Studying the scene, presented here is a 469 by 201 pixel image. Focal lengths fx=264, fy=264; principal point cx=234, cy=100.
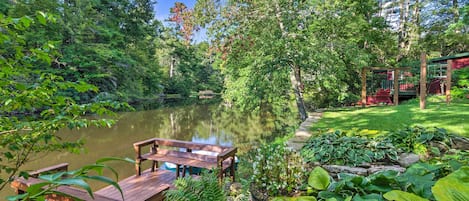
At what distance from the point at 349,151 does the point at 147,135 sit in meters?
8.15

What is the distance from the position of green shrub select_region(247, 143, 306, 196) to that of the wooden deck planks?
1250mm

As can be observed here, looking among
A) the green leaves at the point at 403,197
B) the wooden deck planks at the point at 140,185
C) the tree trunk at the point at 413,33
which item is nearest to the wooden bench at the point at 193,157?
the wooden deck planks at the point at 140,185

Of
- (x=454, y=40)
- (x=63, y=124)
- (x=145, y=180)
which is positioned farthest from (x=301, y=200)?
(x=454, y=40)

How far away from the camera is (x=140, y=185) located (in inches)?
169

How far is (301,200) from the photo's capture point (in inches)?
51.2

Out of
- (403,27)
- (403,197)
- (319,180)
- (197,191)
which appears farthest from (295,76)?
(403,27)

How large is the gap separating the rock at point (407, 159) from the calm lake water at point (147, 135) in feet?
16.6

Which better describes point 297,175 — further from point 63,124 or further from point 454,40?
point 454,40

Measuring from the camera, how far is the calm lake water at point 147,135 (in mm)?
7203

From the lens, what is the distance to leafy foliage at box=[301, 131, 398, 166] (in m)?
Answer: 3.61

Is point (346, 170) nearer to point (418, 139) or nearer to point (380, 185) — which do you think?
point (418, 139)

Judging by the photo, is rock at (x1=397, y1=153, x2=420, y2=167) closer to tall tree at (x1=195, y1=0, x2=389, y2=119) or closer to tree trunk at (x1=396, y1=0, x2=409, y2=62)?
tall tree at (x1=195, y1=0, x2=389, y2=119)

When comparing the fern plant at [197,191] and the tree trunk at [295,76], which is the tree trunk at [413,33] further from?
the fern plant at [197,191]

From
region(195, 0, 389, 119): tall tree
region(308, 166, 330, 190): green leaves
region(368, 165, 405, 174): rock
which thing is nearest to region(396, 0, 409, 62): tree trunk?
region(195, 0, 389, 119): tall tree
